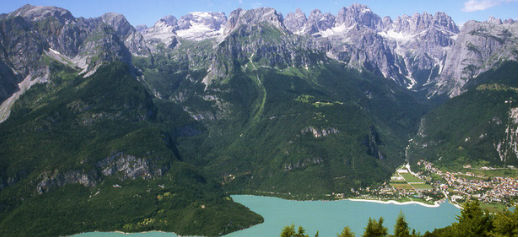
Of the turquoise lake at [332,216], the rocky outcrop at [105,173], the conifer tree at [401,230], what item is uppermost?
the rocky outcrop at [105,173]

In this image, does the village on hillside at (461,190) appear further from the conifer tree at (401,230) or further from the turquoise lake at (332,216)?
the conifer tree at (401,230)

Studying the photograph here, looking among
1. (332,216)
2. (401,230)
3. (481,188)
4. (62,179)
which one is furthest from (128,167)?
(481,188)

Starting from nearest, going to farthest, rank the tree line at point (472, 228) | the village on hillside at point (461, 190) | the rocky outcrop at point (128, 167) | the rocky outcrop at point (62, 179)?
the tree line at point (472, 228), the village on hillside at point (461, 190), the rocky outcrop at point (62, 179), the rocky outcrop at point (128, 167)

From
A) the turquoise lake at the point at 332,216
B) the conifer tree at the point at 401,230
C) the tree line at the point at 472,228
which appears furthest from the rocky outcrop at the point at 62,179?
the conifer tree at the point at 401,230

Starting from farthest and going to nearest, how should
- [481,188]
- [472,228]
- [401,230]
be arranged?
[481,188]
[401,230]
[472,228]

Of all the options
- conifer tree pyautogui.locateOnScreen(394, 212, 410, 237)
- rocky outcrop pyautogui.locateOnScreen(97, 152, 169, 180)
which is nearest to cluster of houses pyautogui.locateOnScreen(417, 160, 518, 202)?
conifer tree pyautogui.locateOnScreen(394, 212, 410, 237)

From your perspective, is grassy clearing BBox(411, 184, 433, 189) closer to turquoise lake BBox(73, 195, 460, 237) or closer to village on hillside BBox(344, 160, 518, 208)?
village on hillside BBox(344, 160, 518, 208)

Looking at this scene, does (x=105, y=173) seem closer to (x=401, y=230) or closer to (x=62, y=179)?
(x=62, y=179)

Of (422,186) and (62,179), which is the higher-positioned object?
(62,179)
